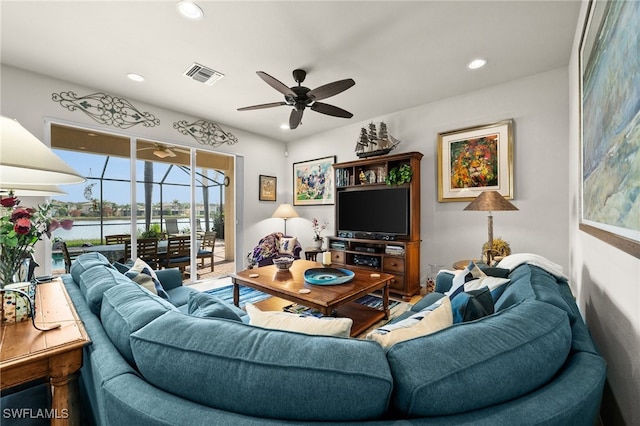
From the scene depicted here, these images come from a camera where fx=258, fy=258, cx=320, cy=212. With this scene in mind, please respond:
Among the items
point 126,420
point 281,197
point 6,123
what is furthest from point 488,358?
point 281,197

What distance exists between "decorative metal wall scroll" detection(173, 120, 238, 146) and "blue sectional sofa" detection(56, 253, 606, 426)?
390cm

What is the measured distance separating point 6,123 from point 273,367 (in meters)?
1.08

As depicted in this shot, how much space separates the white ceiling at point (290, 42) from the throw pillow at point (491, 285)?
195 cm

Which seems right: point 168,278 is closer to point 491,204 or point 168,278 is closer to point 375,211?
point 375,211

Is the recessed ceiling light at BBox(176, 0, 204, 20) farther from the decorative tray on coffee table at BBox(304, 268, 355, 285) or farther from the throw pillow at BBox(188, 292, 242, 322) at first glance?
the decorative tray on coffee table at BBox(304, 268, 355, 285)

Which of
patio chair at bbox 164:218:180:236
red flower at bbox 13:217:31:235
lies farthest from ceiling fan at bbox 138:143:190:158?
red flower at bbox 13:217:31:235

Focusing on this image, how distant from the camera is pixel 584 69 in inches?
64.2

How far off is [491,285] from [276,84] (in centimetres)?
223

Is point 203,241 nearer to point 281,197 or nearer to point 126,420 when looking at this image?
point 281,197

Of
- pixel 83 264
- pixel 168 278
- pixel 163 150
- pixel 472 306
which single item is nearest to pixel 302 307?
pixel 168 278

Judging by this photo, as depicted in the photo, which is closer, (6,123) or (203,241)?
(6,123)

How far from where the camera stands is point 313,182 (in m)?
4.99

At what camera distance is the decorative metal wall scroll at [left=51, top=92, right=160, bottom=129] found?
3.04m

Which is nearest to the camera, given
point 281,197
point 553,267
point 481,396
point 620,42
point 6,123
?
point 481,396
